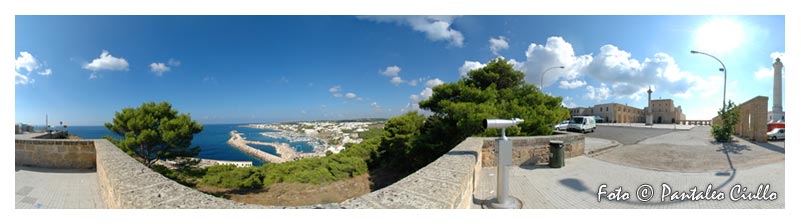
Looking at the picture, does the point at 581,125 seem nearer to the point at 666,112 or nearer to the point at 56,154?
the point at 56,154

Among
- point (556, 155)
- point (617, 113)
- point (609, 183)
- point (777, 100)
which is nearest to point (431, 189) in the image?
point (609, 183)

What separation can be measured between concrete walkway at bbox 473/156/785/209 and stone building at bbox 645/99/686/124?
4764 cm

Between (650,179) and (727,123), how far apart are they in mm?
10815

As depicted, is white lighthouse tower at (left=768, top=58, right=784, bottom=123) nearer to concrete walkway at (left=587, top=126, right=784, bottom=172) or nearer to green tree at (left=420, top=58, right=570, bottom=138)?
concrete walkway at (left=587, top=126, right=784, bottom=172)

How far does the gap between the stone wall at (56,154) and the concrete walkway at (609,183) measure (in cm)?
917

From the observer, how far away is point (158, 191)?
97.7 inches

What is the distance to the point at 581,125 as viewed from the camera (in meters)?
17.8

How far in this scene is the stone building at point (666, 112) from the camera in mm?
41156

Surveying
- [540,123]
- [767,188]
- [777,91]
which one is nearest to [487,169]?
[540,123]

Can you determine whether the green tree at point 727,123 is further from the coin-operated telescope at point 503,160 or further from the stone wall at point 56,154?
the stone wall at point 56,154

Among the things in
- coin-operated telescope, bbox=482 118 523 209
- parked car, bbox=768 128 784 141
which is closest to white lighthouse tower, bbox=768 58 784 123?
parked car, bbox=768 128 784 141

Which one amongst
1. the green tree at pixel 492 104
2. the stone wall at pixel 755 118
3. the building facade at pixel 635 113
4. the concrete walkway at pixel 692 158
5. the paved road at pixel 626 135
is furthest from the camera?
the building facade at pixel 635 113

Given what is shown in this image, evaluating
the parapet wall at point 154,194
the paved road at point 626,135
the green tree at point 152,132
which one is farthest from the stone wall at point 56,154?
the paved road at point 626,135

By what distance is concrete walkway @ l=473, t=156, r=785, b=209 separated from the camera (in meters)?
4.02
